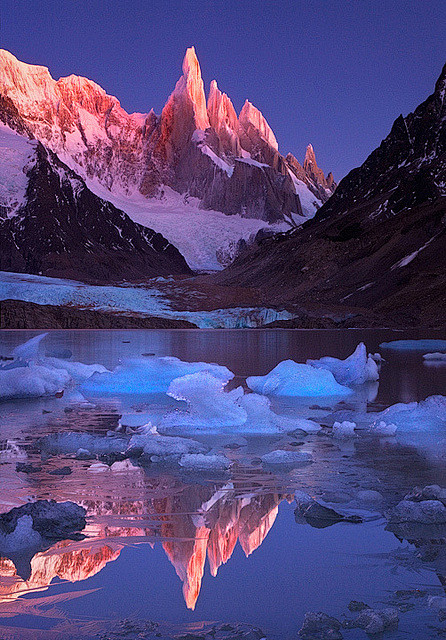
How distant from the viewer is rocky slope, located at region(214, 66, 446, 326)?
81.6 meters

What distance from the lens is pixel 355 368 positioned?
1752cm

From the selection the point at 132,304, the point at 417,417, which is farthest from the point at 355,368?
the point at 132,304

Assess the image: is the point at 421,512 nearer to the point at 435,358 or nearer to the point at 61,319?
the point at 435,358

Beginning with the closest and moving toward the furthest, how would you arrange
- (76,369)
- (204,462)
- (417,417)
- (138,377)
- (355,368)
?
(204,462) → (417,417) → (138,377) → (76,369) → (355,368)

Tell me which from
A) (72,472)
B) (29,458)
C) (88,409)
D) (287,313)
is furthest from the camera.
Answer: (287,313)

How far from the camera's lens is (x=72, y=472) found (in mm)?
7266

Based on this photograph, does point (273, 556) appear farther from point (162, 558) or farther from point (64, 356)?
point (64, 356)

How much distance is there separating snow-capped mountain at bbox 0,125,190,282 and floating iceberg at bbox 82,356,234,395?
5817 inches

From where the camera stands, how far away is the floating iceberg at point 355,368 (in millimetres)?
17484

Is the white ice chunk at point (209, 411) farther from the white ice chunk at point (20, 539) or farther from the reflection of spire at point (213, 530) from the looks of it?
the white ice chunk at point (20, 539)

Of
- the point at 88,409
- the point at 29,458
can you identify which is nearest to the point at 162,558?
the point at 29,458

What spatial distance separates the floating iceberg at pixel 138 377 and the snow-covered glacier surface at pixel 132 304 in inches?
2313

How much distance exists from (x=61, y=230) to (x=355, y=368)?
167960 millimetres

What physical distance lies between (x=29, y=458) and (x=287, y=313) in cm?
6913
